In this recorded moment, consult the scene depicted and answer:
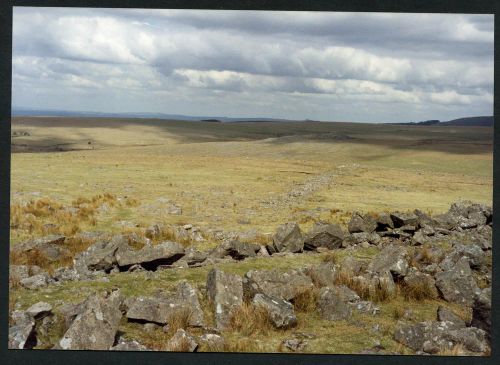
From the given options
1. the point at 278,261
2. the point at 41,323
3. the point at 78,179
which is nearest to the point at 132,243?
the point at 278,261

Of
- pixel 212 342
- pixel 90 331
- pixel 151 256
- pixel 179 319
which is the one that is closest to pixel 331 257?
pixel 151 256

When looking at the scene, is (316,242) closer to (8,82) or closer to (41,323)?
(41,323)

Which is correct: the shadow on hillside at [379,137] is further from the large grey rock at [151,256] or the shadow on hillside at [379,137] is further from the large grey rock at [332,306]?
the large grey rock at [151,256]

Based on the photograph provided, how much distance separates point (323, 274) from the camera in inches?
353

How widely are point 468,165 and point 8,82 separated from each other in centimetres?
1810

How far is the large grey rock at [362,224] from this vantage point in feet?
40.2

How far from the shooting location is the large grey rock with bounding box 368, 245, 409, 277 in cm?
905

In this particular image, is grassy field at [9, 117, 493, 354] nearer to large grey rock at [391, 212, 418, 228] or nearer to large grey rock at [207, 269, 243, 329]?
large grey rock at [207, 269, 243, 329]

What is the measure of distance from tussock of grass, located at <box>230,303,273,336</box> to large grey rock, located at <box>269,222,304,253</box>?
3.32 metres

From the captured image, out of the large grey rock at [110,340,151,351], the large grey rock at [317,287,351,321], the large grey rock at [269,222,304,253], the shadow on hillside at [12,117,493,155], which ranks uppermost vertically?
the shadow on hillside at [12,117,493,155]

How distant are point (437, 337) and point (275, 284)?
2.54 meters

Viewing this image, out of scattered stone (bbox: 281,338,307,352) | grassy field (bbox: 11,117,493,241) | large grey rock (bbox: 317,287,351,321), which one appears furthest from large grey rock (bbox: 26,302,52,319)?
grassy field (bbox: 11,117,493,241)

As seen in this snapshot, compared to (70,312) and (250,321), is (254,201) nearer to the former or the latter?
(250,321)

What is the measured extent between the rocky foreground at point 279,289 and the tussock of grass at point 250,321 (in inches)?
1.0
